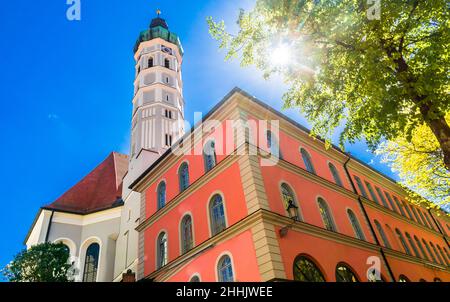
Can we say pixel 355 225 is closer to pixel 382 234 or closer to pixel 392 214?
pixel 382 234

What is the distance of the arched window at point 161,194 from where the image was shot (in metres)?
16.8

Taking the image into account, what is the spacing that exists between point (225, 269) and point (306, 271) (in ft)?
9.46

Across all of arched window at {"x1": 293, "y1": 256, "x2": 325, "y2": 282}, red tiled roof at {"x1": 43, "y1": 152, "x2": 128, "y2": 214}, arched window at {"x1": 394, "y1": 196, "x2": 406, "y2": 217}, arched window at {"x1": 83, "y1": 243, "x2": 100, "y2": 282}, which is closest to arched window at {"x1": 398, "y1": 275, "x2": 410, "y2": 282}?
arched window at {"x1": 293, "y1": 256, "x2": 325, "y2": 282}

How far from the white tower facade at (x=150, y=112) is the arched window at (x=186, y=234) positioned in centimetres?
573

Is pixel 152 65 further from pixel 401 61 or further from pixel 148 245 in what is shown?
pixel 401 61

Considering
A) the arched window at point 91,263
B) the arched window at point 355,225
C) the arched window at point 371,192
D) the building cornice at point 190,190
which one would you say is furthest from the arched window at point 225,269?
the arched window at point 371,192

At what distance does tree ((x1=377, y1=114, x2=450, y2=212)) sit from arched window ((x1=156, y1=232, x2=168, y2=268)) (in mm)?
13103

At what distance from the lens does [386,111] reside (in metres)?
9.23

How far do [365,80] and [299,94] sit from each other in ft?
9.95

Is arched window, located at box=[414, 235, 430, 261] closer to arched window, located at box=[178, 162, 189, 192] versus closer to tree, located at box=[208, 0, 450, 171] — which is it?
tree, located at box=[208, 0, 450, 171]

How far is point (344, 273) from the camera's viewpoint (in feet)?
41.0

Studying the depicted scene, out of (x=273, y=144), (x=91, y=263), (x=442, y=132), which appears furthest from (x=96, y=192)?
(x=442, y=132)

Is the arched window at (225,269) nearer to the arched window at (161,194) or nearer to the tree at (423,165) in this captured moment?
the arched window at (161,194)
